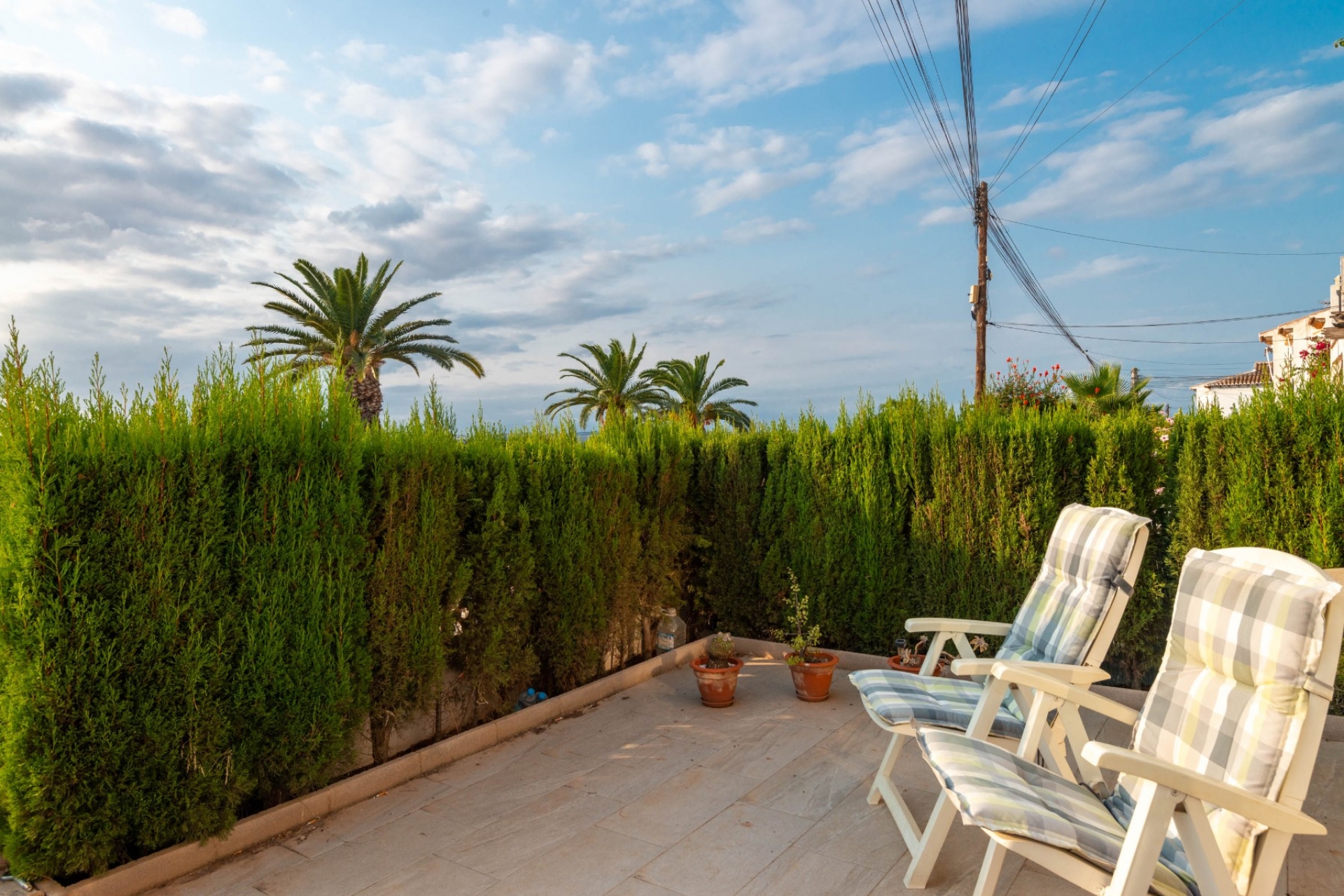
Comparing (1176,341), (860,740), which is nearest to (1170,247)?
(1176,341)

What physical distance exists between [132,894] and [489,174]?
571cm

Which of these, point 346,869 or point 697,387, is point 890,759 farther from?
point 697,387

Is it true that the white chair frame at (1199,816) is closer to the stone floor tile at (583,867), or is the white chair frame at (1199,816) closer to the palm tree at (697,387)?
the stone floor tile at (583,867)

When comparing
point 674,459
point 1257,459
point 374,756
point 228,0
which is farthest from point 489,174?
point 1257,459

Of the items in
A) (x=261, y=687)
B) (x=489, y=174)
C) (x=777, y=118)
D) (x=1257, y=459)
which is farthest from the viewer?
(x=777, y=118)

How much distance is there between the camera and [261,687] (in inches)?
122

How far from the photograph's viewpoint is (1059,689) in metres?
2.59

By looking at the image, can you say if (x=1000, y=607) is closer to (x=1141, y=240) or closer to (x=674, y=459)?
(x=674, y=459)

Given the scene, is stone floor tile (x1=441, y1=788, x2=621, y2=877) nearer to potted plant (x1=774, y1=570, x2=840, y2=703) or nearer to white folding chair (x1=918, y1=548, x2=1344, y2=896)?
white folding chair (x1=918, y1=548, x2=1344, y2=896)

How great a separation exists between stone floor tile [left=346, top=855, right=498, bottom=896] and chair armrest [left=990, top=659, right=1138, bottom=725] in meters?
2.14

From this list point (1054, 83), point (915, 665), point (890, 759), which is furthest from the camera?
point (1054, 83)

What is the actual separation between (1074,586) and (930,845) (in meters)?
1.40

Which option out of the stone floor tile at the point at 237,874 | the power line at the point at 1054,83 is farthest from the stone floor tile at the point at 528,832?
the power line at the point at 1054,83

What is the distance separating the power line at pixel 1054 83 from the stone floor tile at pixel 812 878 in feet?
41.0
